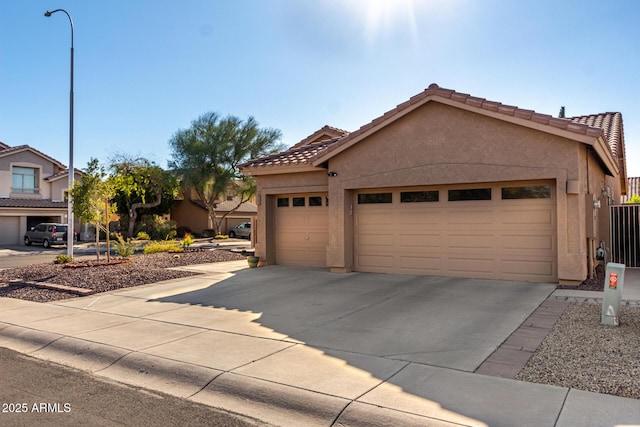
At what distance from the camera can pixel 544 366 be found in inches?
221

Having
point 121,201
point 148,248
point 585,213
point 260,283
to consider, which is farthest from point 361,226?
point 121,201

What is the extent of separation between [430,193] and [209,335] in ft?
24.8

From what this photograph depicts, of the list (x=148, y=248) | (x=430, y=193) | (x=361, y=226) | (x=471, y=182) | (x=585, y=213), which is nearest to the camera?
(x=585, y=213)

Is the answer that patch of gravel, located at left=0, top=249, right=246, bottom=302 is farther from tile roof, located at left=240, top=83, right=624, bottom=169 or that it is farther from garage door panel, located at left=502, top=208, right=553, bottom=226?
garage door panel, located at left=502, top=208, right=553, bottom=226

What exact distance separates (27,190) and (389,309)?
38663 millimetres

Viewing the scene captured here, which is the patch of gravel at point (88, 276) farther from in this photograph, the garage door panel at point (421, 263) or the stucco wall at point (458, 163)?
the garage door panel at point (421, 263)

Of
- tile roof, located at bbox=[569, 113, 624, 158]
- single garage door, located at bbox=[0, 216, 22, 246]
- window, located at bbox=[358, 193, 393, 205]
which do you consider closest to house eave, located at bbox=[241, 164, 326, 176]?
window, located at bbox=[358, 193, 393, 205]

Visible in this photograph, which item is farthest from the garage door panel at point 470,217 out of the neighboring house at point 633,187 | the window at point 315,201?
the neighboring house at point 633,187

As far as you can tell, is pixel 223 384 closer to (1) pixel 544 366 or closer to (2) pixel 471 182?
(1) pixel 544 366

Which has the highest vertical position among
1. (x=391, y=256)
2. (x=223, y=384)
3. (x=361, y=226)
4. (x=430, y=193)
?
(x=430, y=193)

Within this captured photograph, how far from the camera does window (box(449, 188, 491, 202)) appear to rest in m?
12.1

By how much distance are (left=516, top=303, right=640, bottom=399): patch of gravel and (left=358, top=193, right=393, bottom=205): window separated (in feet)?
21.1

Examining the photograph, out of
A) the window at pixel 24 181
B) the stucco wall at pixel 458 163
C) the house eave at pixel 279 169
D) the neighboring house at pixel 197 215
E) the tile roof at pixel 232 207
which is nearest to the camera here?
the stucco wall at pixel 458 163

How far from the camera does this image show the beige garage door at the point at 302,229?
15203 mm
